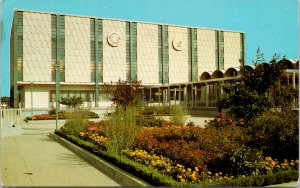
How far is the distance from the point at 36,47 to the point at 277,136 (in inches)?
1722

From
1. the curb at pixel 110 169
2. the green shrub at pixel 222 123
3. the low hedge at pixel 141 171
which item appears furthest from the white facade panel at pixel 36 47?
the low hedge at pixel 141 171

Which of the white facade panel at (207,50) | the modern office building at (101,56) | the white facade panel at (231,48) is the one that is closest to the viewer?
the modern office building at (101,56)

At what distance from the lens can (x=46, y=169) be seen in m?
9.26

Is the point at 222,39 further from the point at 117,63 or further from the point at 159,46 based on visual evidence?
the point at 117,63

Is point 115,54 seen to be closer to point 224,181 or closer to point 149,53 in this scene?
point 149,53

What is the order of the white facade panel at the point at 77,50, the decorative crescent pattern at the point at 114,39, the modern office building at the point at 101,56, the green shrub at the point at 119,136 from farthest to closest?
the decorative crescent pattern at the point at 114,39 → the white facade panel at the point at 77,50 → the modern office building at the point at 101,56 → the green shrub at the point at 119,136

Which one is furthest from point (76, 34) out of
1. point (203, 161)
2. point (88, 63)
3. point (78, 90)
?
point (203, 161)

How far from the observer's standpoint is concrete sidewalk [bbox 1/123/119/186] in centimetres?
789

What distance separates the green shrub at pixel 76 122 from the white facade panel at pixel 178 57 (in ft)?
134

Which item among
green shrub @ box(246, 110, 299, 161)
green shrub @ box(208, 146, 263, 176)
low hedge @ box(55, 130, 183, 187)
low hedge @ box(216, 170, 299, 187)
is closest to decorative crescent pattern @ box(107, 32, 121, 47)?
low hedge @ box(55, 130, 183, 187)

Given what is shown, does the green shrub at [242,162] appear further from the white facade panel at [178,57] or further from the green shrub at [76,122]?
the white facade panel at [178,57]

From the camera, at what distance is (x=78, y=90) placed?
171ft

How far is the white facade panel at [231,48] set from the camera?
60.3 meters

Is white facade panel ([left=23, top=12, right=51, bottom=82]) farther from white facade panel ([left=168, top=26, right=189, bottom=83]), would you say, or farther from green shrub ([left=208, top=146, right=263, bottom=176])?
green shrub ([left=208, top=146, right=263, bottom=176])
